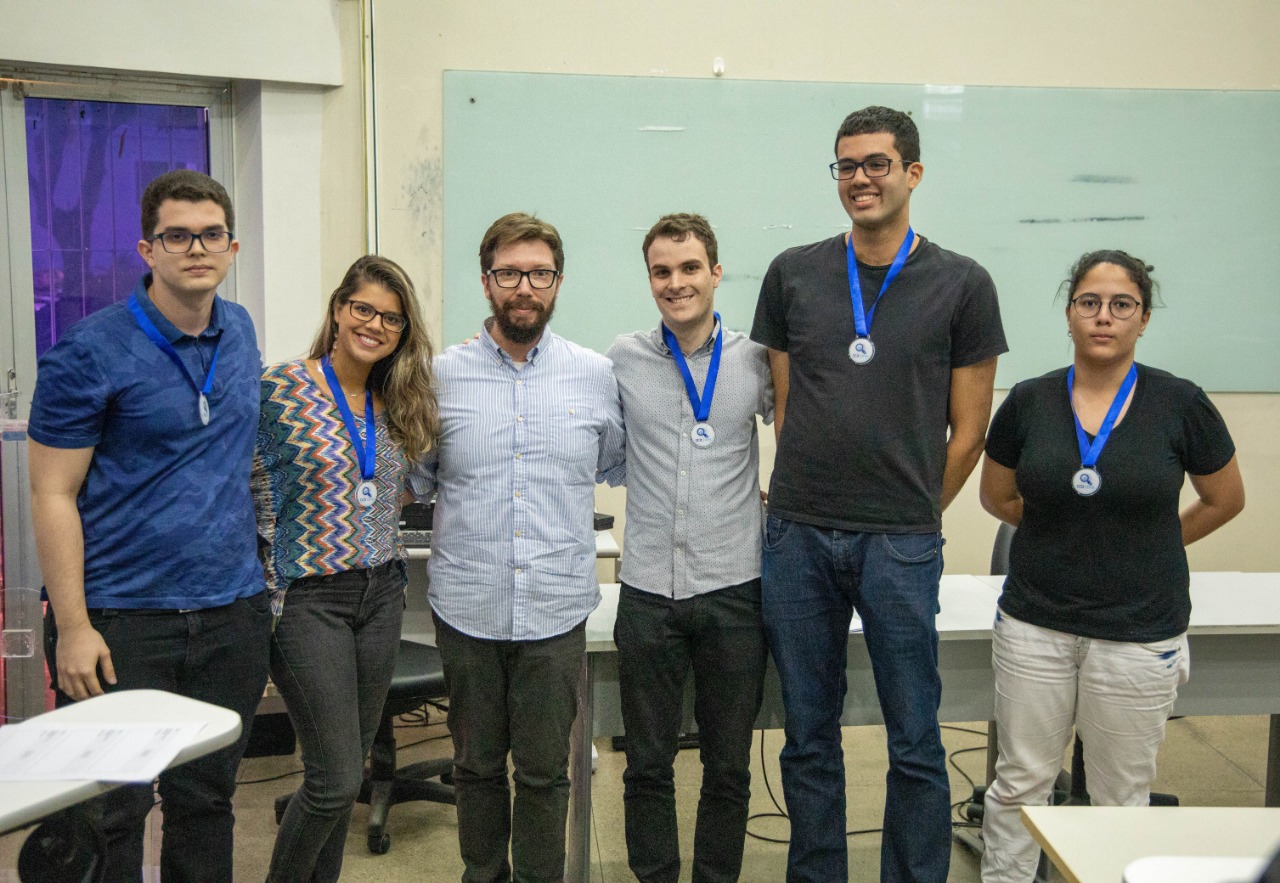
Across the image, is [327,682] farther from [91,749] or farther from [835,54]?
[835,54]

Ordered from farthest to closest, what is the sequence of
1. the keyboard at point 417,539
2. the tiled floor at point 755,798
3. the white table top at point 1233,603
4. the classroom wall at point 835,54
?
the classroom wall at point 835,54 → the keyboard at point 417,539 → the tiled floor at point 755,798 → the white table top at point 1233,603

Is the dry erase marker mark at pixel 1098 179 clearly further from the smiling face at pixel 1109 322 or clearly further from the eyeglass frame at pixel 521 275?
the eyeglass frame at pixel 521 275

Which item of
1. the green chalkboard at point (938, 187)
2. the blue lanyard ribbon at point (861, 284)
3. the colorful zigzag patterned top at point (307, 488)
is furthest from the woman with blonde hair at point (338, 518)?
the green chalkboard at point (938, 187)

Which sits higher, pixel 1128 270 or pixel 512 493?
pixel 1128 270

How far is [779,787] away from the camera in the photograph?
3.40 metres

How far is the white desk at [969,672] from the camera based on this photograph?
2.50 meters

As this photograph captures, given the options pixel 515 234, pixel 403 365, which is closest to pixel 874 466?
pixel 515 234

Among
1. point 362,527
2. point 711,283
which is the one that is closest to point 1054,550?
point 711,283

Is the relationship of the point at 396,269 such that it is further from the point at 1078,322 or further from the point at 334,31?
the point at 334,31

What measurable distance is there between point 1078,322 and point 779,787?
6.15 feet

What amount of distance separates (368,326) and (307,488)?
0.33 metres

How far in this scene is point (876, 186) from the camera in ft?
6.73

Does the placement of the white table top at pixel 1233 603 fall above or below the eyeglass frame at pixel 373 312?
below

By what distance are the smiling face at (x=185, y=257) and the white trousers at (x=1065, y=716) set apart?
1.72m
